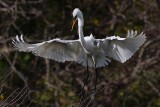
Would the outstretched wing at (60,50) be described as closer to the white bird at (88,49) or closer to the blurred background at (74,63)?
the white bird at (88,49)

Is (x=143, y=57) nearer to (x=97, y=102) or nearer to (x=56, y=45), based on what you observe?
(x=97, y=102)

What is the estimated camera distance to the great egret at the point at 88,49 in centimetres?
519

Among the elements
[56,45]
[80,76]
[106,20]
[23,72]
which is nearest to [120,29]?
[106,20]

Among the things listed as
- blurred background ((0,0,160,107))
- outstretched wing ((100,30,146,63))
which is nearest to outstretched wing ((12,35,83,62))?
outstretched wing ((100,30,146,63))

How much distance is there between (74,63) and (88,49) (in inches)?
123

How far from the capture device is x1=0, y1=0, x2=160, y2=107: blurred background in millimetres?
8008

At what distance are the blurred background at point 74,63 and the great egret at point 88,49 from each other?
7.06 ft

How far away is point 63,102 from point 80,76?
42 centimetres

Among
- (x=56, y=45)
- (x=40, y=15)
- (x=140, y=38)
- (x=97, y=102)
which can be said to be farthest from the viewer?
(x=40, y=15)

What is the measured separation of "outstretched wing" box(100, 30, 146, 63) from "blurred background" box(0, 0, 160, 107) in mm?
2248

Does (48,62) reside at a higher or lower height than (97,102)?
higher

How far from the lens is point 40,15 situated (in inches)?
336

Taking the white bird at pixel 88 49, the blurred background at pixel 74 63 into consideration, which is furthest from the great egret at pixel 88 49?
the blurred background at pixel 74 63

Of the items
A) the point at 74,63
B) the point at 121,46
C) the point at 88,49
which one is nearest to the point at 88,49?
the point at 88,49
